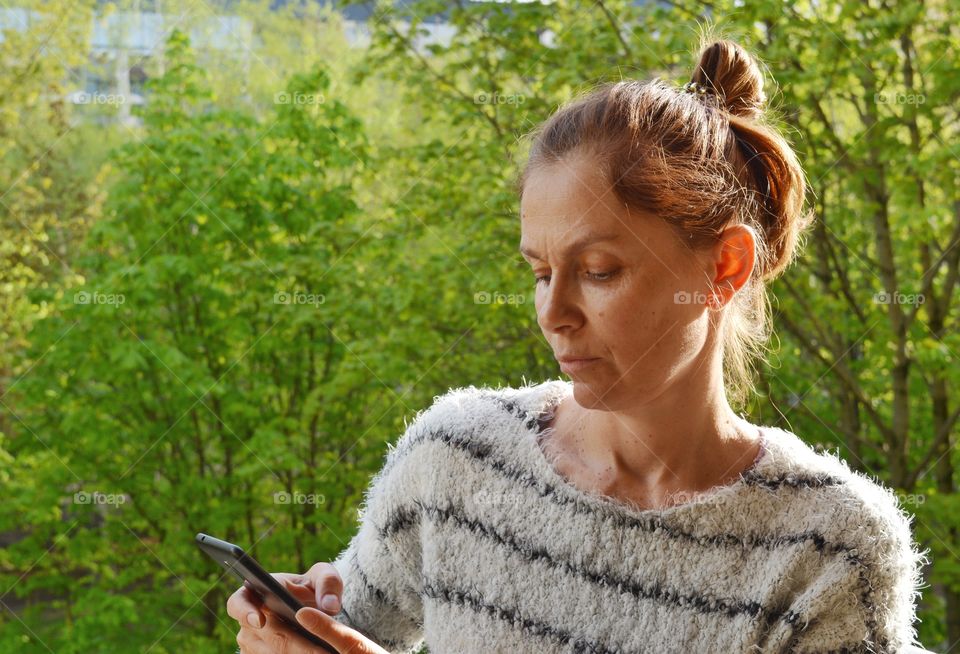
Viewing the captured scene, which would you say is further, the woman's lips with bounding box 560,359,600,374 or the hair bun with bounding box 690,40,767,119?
the hair bun with bounding box 690,40,767,119

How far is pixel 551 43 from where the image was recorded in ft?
15.5

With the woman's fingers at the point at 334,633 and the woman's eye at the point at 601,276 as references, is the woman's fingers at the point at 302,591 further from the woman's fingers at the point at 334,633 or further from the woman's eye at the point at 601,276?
the woman's eye at the point at 601,276

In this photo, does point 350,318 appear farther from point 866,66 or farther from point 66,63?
point 66,63

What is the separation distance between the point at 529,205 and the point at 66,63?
22.5 ft

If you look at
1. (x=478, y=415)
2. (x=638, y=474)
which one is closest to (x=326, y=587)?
(x=478, y=415)

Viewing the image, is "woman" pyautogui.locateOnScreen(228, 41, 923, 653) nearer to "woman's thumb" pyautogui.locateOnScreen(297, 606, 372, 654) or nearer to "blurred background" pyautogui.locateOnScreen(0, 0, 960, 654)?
"woman's thumb" pyautogui.locateOnScreen(297, 606, 372, 654)

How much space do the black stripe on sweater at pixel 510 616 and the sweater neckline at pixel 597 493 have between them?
0.15 m

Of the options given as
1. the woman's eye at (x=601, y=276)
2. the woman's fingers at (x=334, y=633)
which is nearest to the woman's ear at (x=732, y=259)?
the woman's eye at (x=601, y=276)

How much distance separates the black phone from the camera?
1071 millimetres

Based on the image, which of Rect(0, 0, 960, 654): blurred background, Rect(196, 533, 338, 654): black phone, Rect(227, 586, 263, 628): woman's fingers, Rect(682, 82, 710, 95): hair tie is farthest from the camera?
Rect(0, 0, 960, 654): blurred background

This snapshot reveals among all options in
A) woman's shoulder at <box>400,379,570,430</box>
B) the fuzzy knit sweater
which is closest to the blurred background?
woman's shoulder at <box>400,379,570,430</box>

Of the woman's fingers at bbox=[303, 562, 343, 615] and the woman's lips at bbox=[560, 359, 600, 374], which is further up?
the woman's lips at bbox=[560, 359, 600, 374]

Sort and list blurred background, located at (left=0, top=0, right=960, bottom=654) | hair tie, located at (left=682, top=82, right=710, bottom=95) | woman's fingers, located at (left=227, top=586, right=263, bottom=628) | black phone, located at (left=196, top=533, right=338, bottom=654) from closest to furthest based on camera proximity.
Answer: black phone, located at (left=196, top=533, right=338, bottom=654) → woman's fingers, located at (left=227, top=586, right=263, bottom=628) → hair tie, located at (left=682, top=82, right=710, bottom=95) → blurred background, located at (left=0, top=0, right=960, bottom=654)

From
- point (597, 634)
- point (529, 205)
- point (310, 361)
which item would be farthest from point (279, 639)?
point (310, 361)
